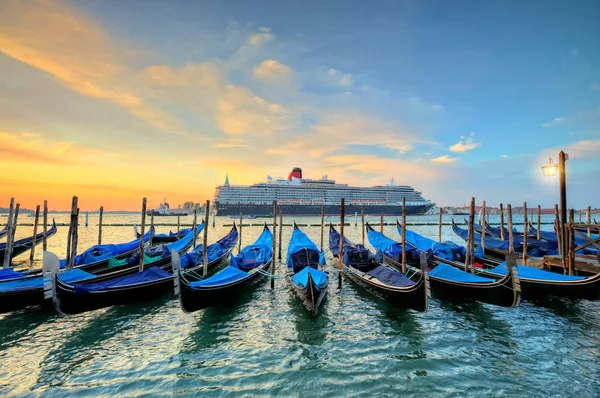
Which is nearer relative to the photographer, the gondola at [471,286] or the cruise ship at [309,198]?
the gondola at [471,286]

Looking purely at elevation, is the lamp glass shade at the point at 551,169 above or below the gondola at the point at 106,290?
above

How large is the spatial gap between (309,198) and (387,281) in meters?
51.3

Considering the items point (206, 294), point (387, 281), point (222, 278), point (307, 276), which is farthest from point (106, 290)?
point (387, 281)

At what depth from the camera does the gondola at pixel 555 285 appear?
17.4ft

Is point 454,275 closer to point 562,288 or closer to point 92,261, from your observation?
point 562,288

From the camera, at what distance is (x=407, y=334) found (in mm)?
4988

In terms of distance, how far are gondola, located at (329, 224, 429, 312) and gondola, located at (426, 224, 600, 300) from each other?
2.19 metres

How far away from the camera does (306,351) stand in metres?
4.41

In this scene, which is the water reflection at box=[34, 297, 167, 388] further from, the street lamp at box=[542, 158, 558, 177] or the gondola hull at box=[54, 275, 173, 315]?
the street lamp at box=[542, 158, 558, 177]

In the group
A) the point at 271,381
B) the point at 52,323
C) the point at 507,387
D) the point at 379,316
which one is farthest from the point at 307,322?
the point at 52,323

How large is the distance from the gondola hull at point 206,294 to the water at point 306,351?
0.30 m

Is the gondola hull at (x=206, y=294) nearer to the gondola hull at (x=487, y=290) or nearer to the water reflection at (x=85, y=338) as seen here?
the water reflection at (x=85, y=338)

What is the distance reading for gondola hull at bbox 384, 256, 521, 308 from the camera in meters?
5.07

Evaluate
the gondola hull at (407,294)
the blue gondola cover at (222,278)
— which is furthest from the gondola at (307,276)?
the blue gondola cover at (222,278)
